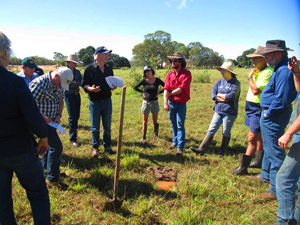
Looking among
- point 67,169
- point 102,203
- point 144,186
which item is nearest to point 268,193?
point 144,186

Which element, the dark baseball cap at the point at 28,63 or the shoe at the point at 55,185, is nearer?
the shoe at the point at 55,185

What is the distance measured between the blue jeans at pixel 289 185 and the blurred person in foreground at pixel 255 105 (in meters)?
1.35

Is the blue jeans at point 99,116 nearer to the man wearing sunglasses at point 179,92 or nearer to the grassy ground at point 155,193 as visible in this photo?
the grassy ground at point 155,193

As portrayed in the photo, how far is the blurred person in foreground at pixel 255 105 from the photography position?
3.38 meters

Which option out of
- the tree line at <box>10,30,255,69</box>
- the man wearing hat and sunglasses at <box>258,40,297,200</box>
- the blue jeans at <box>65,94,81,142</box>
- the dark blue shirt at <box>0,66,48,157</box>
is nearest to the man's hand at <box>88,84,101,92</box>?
the blue jeans at <box>65,94,81,142</box>

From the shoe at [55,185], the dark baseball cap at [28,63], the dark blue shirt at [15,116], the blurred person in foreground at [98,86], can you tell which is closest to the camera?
the dark blue shirt at [15,116]

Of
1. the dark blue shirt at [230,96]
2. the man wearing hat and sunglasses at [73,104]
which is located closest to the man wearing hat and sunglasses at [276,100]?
the dark blue shirt at [230,96]

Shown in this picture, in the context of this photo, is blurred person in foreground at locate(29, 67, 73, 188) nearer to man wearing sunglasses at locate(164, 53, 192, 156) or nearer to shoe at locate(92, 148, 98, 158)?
shoe at locate(92, 148, 98, 158)

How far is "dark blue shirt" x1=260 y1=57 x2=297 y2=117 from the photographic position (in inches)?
95.4

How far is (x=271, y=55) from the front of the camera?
104 inches

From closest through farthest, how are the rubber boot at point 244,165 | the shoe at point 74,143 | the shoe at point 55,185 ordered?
the shoe at point 55,185 < the rubber boot at point 244,165 < the shoe at point 74,143

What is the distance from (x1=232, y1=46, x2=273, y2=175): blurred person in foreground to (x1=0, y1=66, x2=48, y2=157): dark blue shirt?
3.32m

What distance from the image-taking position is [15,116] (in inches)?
68.5

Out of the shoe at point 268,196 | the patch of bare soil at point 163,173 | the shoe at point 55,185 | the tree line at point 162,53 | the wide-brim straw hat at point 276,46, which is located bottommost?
the shoe at point 55,185
